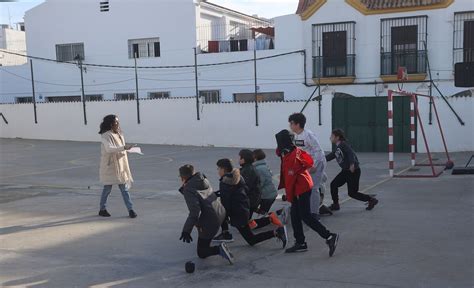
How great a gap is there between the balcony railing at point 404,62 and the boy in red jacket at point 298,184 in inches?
762

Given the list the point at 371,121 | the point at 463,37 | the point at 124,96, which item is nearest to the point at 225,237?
the point at 371,121

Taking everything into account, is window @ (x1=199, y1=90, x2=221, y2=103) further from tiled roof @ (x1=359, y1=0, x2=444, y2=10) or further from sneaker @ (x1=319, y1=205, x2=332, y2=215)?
sneaker @ (x1=319, y1=205, x2=332, y2=215)

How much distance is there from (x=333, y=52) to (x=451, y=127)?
8.23m

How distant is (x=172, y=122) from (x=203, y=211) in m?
18.1

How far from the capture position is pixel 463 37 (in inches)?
896

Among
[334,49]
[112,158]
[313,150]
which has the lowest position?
[112,158]

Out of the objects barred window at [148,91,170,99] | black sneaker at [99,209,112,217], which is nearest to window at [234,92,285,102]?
barred window at [148,91,170,99]

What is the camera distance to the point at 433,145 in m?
18.4

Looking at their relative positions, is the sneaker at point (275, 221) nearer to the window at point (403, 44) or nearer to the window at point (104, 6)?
the window at point (403, 44)

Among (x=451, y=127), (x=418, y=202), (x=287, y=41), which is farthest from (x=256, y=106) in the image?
(x=418, y=202)

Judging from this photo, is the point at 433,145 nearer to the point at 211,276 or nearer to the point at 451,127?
the point at 451,127

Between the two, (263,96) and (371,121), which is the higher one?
(263,96)

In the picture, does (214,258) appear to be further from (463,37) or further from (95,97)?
(95,97)

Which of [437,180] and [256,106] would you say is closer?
[437,180]
